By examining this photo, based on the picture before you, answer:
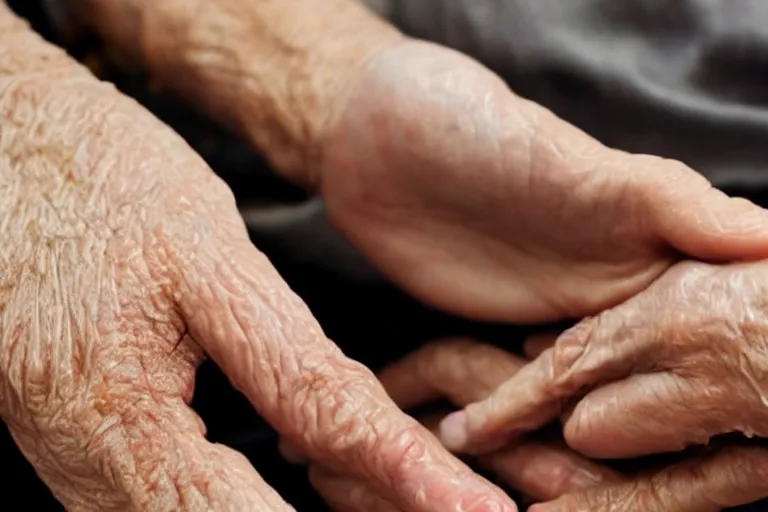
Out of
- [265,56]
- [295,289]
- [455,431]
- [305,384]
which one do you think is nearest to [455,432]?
[455,431]

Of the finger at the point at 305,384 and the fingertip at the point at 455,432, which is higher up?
the finger at the point at 305,384

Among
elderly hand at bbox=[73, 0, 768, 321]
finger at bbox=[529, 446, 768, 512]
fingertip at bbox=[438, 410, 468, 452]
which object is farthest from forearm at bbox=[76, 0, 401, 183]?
finger at bbox=[529, 446, 768, 512]

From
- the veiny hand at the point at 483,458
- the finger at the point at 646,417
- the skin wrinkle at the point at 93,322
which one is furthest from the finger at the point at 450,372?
the skin wrinkle at the point at 93,322

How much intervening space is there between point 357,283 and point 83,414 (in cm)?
33

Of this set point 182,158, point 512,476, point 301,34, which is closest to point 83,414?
point 182,158

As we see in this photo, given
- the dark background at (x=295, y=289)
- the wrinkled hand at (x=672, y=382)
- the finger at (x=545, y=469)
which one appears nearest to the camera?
the wrinkled hand at (x=672, y=382)

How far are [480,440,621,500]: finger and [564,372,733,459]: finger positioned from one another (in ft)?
0.06

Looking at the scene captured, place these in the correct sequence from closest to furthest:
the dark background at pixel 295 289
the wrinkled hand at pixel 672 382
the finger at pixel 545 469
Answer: the wrinkled hand at pixel 672 382, the finger at pixel 545 469, the dark background at pixel 295 289

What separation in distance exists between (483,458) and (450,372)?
3.3 inches

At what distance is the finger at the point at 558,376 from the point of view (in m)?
0.62

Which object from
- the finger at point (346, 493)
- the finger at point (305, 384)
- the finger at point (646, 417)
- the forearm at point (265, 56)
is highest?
the forearm at point (265, 56)

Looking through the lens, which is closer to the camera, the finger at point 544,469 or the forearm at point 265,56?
the finger at point 544,469

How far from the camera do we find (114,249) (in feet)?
2.16

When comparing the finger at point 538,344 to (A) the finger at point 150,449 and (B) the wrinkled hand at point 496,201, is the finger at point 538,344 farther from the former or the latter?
(A) the finger at point 150,449
